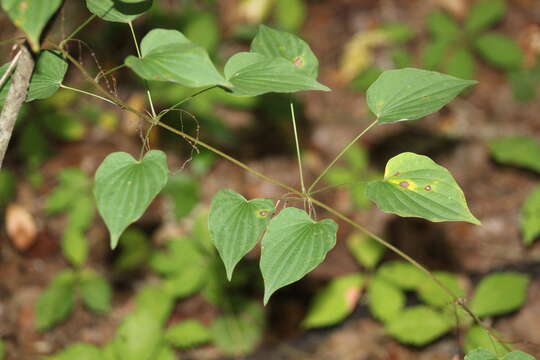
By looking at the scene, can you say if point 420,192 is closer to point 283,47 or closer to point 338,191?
point 283,47

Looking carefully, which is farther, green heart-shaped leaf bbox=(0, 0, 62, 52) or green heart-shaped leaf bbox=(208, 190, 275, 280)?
green heart-shaped leaf bbox=(208, 190, 275, 280)

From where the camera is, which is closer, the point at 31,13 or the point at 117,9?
the point at 31,13

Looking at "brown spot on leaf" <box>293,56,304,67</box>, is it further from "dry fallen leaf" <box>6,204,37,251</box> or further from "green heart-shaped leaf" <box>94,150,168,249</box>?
"dry fallen leaf" <box>6,204,37,251</box>

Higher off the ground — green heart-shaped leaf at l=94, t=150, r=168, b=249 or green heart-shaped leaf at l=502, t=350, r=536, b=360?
green heart-shaped leaf at l=94, t=150, r=168, b=249

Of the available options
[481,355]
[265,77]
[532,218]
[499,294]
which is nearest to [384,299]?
[499,294]

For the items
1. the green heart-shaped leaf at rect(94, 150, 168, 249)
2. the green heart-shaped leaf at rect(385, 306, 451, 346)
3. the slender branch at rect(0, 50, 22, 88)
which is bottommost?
the green heart-shaped leaf at rect(385, 306, 451, 346)

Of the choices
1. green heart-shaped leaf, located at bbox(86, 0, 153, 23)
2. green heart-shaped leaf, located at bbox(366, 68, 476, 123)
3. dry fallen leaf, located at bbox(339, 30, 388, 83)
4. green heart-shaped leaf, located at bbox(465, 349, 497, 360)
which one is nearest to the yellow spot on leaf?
green heart-shaped leaf, located at bbox(366, 68, 476, 123)

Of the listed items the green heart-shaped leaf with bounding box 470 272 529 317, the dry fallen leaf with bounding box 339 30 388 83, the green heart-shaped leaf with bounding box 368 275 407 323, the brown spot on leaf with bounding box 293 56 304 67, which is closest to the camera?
the brown spot on leaf with bounding box 293 56 304 67
